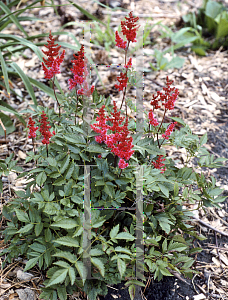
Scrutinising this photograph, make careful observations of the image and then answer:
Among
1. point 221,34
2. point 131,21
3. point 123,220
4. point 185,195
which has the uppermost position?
point 131,21

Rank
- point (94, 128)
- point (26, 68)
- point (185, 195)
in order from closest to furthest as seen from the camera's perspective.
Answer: point (94, 128) → point (185, 195) → point (26, 68)

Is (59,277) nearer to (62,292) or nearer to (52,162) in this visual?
(62,292)

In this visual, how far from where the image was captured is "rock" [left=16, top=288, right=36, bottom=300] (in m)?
1.38

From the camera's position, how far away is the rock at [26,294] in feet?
4.53

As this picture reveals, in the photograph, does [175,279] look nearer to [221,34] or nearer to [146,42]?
[146,42]

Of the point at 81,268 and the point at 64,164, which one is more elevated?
the point at 64,164

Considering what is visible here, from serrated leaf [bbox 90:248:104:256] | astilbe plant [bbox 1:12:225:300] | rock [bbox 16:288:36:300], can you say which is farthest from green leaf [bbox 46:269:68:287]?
rock [bbox 16:288:36:300]

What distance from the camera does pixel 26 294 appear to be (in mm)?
1393

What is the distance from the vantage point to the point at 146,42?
10.5 ft

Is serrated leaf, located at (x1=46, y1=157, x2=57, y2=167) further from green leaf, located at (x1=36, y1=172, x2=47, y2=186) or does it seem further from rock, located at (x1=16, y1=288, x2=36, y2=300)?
rock, located at (x1=16, y1=288, x2=36, y2=300)

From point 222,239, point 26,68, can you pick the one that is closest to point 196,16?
point 26,68

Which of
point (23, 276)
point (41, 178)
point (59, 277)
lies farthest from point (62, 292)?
point (41, 178)

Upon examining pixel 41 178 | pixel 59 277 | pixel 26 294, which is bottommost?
pixel 26 294

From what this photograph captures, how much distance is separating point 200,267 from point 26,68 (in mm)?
2379
